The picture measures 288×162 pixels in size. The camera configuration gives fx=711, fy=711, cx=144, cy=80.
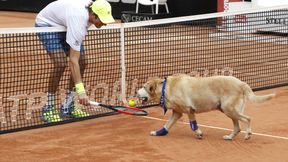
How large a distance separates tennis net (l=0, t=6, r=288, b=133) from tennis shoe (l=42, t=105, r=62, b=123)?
0.32 ft

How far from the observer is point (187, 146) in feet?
24.6

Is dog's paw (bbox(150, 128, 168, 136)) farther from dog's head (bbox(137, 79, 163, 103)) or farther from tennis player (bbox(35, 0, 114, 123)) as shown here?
tennis player (bbox(35, 0, 114, 123))

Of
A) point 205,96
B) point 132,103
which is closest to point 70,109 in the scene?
point 132,103

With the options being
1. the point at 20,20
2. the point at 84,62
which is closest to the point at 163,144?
the point at 84,62

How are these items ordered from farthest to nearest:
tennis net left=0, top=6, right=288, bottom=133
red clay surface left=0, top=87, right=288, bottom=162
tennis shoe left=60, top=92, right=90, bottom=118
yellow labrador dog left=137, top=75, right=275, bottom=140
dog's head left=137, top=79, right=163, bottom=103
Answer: tennis net left=0, top=6, right=288, bottom=133, tennis shoe left=60, top=92, right=90, bottom=118, dog's head left=137, top=79, right=163, bottom=103, yellow labrador dog left=137, top=75, right=275, bottom=140, red clay surface left=0, top=87, right=288, bottom=162

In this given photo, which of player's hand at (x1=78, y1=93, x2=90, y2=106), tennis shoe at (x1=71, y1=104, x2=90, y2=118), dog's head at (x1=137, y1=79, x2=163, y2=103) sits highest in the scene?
dog's head at (x1=137, y1=79, x2=163, y2=103)

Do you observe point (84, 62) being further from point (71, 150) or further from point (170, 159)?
point (170, 159)

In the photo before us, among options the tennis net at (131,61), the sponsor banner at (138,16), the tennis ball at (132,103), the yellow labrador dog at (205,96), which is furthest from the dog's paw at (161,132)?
the sponsor banner at (138,16)

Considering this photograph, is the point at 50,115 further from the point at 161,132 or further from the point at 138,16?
the point at 138,16

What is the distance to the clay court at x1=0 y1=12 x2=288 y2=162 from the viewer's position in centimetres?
709

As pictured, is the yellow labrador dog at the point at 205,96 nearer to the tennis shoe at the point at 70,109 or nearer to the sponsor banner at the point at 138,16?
the tennis shoe at the point at 70,109

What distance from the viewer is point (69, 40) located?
8.16 metres

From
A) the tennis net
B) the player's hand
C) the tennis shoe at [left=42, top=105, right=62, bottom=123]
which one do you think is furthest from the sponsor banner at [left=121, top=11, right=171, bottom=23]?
the player's hand

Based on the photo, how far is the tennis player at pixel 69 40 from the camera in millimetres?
8086
